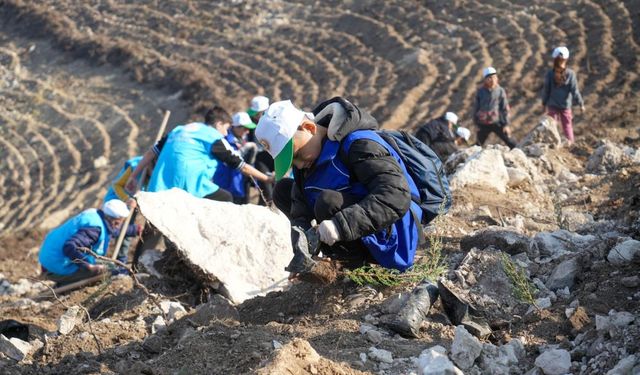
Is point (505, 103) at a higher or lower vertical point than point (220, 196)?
lower

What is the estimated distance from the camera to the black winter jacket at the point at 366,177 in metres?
3.65

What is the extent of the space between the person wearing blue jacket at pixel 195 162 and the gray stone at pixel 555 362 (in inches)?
149

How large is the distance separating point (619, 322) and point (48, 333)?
3.33m

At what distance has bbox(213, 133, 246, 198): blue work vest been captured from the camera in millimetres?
6953

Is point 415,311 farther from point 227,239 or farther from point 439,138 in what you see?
point 439,138

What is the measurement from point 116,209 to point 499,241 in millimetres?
3297

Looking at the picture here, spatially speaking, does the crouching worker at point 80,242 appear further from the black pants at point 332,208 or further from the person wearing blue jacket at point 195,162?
the black pants at point 332,208

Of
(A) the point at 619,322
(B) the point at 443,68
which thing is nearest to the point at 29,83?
(B) the point at 443,68

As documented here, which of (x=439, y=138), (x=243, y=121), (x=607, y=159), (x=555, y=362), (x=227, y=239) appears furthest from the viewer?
(x=439, y=138)

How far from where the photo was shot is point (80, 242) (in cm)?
674

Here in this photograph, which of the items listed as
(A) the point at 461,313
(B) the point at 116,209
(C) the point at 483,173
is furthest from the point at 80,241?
(A) the point at 461,313

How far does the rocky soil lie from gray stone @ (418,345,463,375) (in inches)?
0.5

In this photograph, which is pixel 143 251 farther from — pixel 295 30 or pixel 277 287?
pixel 295 30

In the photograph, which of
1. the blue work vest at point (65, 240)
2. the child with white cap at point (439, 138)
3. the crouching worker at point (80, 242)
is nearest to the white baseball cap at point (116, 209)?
the crouching worker at point (80, 242)
